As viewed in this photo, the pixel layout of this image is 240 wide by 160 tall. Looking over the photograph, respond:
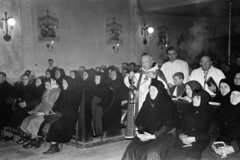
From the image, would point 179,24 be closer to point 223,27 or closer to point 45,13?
point 223,27

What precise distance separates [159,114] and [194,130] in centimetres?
48

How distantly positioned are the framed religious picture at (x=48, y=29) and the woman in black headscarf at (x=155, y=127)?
7.49 metres

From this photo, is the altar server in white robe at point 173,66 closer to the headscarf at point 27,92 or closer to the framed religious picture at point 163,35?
the headscarf at point 27,92

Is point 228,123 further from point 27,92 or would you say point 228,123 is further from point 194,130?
point 27,92

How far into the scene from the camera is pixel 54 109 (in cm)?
581

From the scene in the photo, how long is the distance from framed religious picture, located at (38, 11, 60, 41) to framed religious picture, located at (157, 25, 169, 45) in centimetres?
533

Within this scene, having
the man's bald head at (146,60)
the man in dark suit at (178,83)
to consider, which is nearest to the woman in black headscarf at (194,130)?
the man's bald head at (146,60)

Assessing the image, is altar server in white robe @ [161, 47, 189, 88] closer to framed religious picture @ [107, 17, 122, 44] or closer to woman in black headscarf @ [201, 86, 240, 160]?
woman in black headscarf @ [201, 86, 240, 160]

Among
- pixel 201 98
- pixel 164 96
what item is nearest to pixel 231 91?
pixel 201 98

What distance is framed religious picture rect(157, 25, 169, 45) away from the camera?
14422 millimetres

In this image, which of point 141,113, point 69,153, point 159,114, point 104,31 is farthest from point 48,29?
→ point 159,114

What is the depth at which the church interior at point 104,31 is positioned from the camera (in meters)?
10.1

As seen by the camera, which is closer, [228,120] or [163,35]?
[228,120]

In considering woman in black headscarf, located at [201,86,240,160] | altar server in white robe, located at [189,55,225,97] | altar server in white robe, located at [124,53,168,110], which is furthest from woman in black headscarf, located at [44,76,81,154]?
woman in black headscarf, located at [201,86,240,160]
